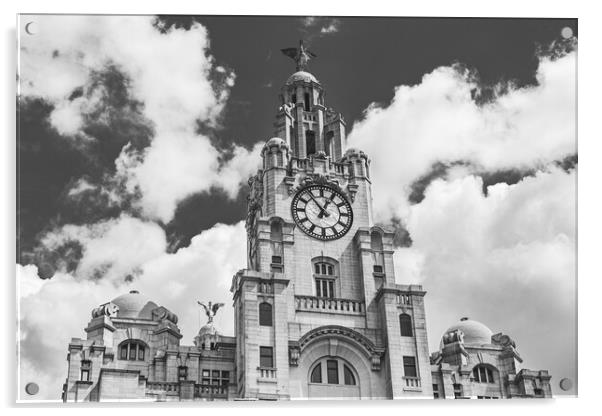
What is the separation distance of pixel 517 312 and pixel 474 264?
1287 millimetres

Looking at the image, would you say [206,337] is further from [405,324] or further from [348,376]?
[405,324]

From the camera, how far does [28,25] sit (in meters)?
16.8

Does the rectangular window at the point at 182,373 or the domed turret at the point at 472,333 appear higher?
the domed turret at the point at 472,333

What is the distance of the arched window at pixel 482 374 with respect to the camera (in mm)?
23536

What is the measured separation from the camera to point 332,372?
2134cm

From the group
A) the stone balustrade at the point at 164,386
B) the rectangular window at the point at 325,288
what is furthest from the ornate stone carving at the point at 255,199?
the stone balustrade at the point at 164,386

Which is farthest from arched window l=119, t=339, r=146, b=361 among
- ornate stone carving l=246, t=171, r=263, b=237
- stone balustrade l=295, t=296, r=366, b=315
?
stone balustrade l=295, t=296, r=366, b=315

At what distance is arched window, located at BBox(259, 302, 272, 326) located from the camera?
2142 cm

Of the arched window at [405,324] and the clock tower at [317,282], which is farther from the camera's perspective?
the arched window at [405,324]

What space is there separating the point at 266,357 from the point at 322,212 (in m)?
4.63

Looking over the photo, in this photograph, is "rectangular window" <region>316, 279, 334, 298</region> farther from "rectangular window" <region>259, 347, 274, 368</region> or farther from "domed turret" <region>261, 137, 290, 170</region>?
"domed turret" <region>261, 137, 290, 170</region>

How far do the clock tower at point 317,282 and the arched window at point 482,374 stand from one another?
2519 mm

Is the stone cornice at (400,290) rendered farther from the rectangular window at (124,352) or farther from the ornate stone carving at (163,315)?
the rectangular window at (124,352)
